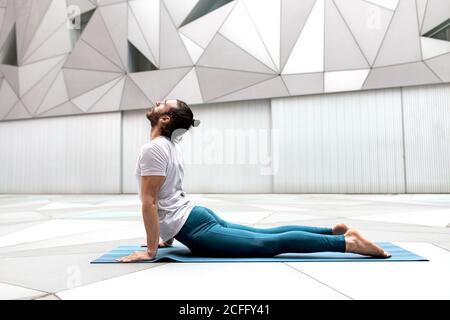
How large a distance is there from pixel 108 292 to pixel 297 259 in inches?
58.1

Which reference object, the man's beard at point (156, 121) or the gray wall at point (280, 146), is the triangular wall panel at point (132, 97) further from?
the man's beard at point (156, 121)

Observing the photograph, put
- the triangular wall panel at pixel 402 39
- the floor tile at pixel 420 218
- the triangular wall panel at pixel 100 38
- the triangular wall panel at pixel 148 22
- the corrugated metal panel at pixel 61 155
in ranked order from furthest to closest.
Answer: the corrugated metal panel at pixel 61 155 → the triangular wall panel at pixel 100 38 → the triangular wall panel at pixel 148 22 → the triangular wall panel at pixel 402 39 → the floor tile at pixel 420 218

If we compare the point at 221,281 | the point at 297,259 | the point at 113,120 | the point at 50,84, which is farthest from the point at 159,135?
the point at 50,84

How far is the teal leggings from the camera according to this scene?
2.86 m

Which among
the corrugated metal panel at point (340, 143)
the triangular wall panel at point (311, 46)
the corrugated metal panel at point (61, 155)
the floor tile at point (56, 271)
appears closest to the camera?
the floor tile at point (56, 271)

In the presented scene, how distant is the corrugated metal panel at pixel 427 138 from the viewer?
40.7 ft

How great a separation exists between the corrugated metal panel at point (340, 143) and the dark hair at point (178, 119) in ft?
36.1

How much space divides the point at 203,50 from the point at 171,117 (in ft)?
38.0

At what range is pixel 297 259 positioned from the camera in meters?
3.00

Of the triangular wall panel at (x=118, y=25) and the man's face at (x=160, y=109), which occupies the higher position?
the triangular wall panel at (x=118, y=25)

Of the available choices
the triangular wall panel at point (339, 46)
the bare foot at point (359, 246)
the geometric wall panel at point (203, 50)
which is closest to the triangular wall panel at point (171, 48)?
the geometric wall panel at point (203, 50)

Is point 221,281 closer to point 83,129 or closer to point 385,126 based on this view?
point 385,126

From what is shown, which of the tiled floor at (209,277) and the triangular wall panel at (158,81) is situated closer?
the tiled floor at (209,277)

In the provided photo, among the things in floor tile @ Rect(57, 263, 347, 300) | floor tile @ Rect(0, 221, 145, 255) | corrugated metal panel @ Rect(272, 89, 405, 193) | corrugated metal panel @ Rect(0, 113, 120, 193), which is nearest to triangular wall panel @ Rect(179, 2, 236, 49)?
corrugated metal panel @ Rect(272, 89, 405, 193)
